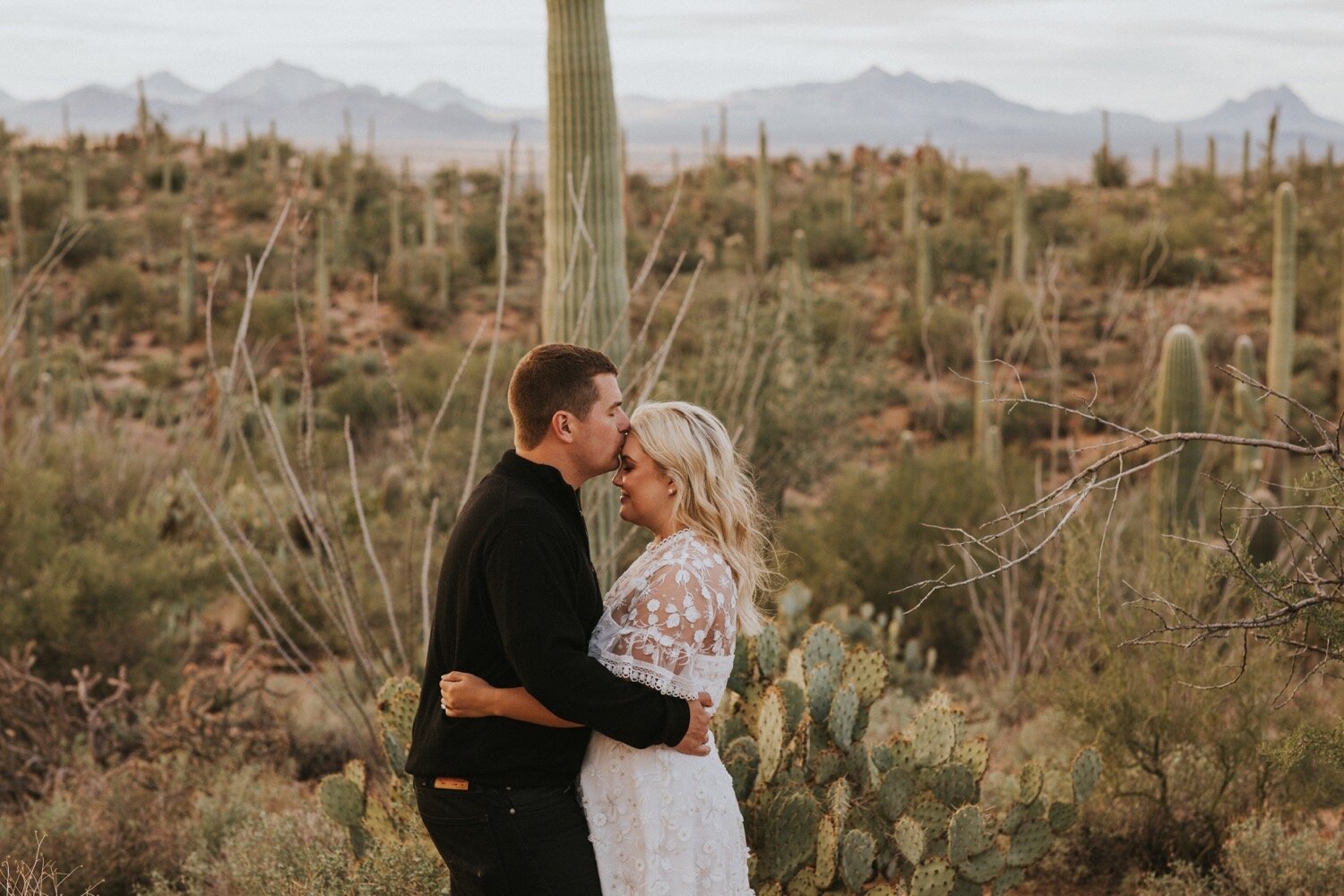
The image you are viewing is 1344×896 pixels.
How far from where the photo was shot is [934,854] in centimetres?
474

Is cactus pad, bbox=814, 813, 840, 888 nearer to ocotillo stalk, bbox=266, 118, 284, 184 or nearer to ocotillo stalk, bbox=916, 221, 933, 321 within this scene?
ocotillo stalk, bbox=916, 221, 933, 321

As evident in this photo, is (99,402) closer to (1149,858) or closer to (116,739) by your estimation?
(116,739)

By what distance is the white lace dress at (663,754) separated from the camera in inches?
126

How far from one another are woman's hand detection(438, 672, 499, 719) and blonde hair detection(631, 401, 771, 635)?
1.98ft

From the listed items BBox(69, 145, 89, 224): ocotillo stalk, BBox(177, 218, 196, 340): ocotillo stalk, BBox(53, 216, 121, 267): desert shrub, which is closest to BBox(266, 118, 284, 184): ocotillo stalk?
BBox(69, 145, 89, 224): ocotillo stalk

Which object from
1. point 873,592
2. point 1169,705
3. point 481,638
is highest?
point 481,638

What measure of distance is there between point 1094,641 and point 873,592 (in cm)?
435

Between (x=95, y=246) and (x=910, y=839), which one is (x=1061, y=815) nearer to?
(x=910, y=839)

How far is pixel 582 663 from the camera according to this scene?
3004 mm

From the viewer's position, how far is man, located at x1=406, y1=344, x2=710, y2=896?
3029mm

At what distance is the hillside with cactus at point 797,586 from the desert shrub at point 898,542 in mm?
43

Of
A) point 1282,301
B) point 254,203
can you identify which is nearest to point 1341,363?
point 1282,301

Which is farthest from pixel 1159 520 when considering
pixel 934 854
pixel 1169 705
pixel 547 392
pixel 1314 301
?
pixel 1314 301

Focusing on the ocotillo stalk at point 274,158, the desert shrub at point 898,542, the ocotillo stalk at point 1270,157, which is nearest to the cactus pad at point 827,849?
the desert shrub at point 898,542
